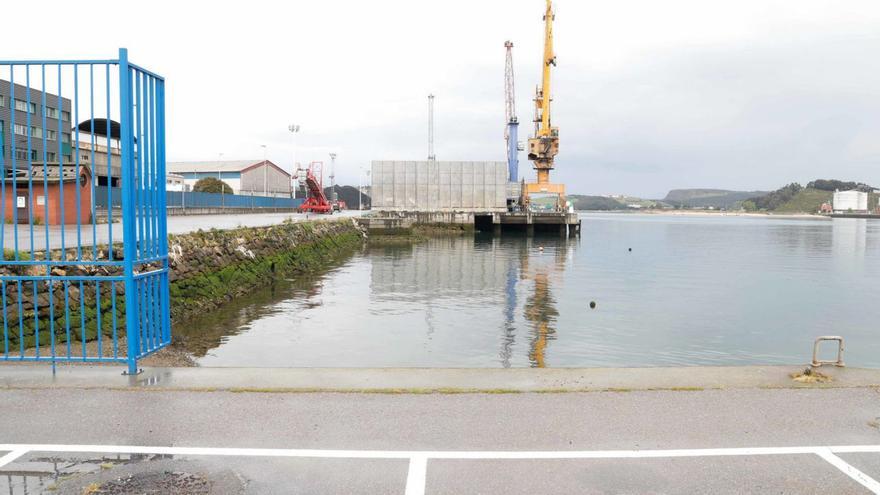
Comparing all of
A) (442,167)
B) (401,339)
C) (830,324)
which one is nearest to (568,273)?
(830,324)

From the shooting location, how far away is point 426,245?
191ft

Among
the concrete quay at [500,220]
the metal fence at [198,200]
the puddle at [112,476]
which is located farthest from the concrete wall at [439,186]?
the puddle at [112,476]

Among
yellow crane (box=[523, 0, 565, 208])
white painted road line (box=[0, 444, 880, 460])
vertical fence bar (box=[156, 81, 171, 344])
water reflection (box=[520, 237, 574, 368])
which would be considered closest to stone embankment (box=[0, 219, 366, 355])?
vertical fence bar (box=[156, 81, 171, 344])

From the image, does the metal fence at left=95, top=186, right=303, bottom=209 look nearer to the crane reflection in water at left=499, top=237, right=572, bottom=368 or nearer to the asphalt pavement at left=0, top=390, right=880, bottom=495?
the crane reflection in water at left=499, top=237, right=572, bottom=368

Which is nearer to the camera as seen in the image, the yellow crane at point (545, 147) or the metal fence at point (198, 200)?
the metal fence at point (198, 200)

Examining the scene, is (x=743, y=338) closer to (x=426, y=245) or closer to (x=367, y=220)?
(x=426, y=245)

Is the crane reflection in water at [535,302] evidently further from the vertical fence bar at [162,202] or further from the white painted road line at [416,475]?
the white painted road line at [416,475]

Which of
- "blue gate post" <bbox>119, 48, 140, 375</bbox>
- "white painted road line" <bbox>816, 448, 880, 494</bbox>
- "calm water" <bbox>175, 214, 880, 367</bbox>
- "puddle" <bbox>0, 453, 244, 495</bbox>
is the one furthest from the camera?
"calm water" <bbox>175, 214, 880, 367</bbox>

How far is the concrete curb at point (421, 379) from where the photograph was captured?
6840mm

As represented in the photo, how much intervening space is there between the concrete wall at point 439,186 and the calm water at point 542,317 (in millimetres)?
46753

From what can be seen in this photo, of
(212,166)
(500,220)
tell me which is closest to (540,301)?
(500,220)

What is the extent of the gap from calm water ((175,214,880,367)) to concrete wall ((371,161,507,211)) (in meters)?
46.8

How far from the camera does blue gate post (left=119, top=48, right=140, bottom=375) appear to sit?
716 centimetres

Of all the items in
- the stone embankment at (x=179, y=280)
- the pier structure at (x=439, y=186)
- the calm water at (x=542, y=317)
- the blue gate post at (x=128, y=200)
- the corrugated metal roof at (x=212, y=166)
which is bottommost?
the calm water at (x=542, y=317)
